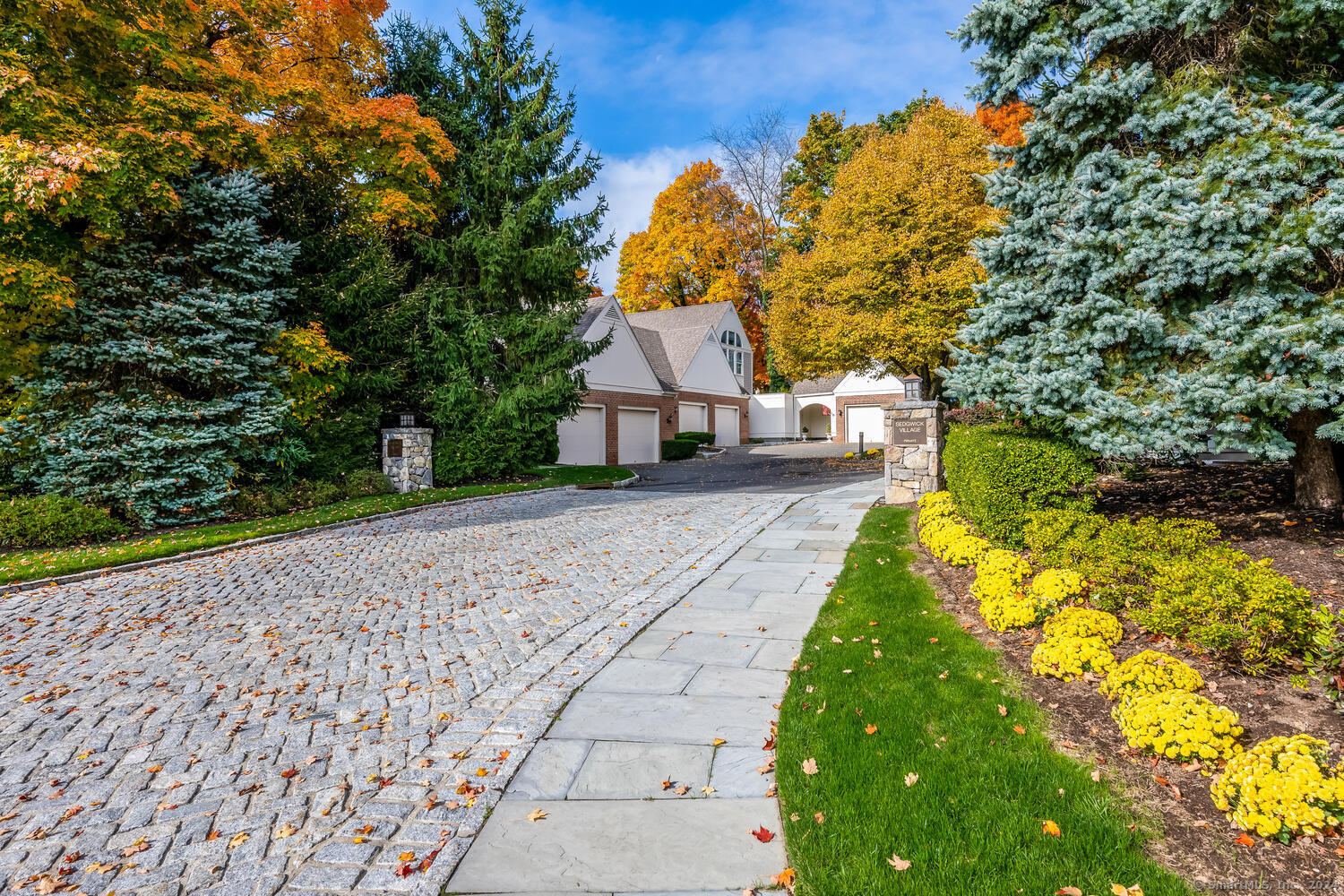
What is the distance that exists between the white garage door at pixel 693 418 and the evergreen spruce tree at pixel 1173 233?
20.4 meters

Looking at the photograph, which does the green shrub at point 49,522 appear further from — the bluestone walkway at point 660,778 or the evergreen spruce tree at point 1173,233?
the evergreen spruce tree at point 1173,233

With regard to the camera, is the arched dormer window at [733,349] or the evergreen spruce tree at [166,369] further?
the arched dormer window at [733,349]

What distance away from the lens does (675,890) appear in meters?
2.30

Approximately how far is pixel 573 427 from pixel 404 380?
22.5 ft

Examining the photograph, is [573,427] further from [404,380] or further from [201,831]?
[201,831]

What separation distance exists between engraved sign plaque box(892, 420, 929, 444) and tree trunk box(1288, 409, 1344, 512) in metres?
4.78

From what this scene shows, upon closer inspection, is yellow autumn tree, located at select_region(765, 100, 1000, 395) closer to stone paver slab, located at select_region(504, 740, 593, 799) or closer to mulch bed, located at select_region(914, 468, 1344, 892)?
mulch bed, located at select_region(914, 468, 1344, 892)

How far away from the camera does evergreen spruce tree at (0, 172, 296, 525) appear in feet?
30.1

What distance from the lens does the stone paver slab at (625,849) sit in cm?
236

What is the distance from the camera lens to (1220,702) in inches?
127

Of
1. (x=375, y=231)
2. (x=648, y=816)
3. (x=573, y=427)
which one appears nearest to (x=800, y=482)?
(x=573, y=427)

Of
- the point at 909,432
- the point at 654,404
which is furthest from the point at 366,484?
the point at 654,404

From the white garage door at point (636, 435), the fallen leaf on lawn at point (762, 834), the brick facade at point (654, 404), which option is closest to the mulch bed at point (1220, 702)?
the fallen leaf on lawn at point (762, 834)

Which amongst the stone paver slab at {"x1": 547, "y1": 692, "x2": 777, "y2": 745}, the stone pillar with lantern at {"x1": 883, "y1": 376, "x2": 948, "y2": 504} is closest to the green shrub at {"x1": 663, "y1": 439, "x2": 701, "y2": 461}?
the stone pillar with lantern at {"x1": 883, "y1": 376, "x2": 948, "y2": 504}
